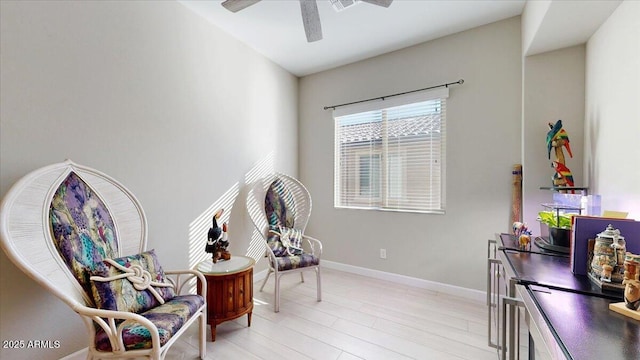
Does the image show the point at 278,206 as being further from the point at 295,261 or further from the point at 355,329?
the point at 355,329

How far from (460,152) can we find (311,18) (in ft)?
6.38

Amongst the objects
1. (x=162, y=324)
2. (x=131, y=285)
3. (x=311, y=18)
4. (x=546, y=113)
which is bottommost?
(x=162, y=324)

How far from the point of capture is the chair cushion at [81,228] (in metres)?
1.28

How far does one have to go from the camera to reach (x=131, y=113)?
1.87 meters

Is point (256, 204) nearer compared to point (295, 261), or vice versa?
point (295, 261)

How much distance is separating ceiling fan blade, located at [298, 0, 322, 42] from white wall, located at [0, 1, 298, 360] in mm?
1131

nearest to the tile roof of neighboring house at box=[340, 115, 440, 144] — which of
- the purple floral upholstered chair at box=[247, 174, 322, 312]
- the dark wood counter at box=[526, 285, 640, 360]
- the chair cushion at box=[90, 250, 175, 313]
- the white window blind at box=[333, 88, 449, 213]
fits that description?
the white window blind at box=[333, 88, 449, 213]

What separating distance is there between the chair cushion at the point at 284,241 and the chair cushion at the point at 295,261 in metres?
0.12

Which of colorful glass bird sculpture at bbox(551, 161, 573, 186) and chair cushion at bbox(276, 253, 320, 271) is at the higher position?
colorful glass bird sculpture at bbox(551, 161, 573, 186)

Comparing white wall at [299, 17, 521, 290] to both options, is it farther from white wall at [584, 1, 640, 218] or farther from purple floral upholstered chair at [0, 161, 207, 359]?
purple floral upholstered chair at [0, 161, 207, 359]

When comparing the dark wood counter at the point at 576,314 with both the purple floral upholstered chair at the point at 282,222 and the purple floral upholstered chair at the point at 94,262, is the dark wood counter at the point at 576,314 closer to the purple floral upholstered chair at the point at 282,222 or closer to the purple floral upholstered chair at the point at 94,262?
the purple floral upholstered chair at the point at 94,262

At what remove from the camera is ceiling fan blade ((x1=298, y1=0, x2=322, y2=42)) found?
1.68m

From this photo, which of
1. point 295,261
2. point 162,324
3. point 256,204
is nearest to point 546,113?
point 295,261

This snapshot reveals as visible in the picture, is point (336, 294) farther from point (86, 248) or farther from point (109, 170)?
point (109, 170)
